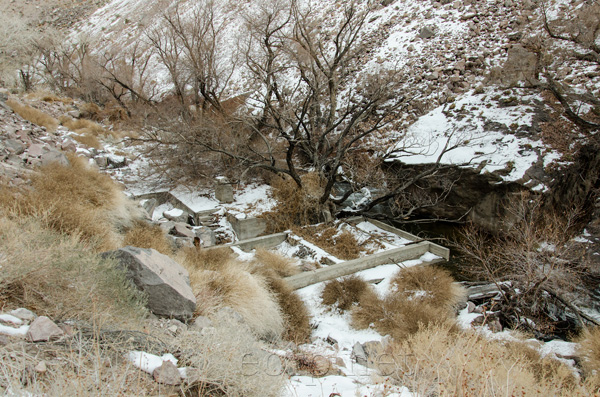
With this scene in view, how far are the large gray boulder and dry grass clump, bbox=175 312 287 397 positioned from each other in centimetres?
83

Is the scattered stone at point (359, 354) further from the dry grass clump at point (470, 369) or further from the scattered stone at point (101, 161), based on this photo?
the scattered stone at point (101, 161)

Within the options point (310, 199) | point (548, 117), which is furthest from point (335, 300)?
point (548, 117)

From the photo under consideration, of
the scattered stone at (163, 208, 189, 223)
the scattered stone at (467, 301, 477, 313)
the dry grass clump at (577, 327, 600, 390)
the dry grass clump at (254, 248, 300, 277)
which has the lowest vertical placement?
the scattered stone at (467, 301, 477, 313)

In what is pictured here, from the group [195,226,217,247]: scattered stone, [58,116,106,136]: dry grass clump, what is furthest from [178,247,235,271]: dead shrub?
[58,116,106,136]: dry grass clump

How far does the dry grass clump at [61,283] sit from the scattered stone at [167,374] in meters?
0.77

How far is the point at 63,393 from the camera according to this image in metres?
2.07

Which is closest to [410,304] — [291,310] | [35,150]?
[291,310]

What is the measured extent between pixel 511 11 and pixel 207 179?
1655 cm

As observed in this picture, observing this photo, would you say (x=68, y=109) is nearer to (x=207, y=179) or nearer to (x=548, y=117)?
(x=207, y=179)

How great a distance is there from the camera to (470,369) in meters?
3.27

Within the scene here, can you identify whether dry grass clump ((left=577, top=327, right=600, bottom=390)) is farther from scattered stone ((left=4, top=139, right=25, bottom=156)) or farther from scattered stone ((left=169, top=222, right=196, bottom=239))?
scattered stone ((left=4, top=139, right=25, bottom=156))

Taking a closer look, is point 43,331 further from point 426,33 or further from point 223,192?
point 426,33

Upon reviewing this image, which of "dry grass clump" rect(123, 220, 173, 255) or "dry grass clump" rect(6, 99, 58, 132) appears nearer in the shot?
"dry grass clump" rect(123, 220, 173, 255)

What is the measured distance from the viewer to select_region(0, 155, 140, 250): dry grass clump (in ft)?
17.5
